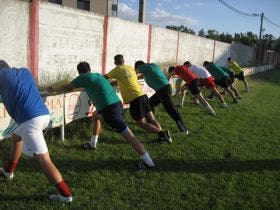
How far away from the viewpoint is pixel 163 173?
627 centimetres

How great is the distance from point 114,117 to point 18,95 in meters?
1.93

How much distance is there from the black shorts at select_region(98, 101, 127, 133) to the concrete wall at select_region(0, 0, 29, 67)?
306 cm

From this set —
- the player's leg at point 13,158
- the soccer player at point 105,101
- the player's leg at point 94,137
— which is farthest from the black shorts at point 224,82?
the player's leg at point 13,158

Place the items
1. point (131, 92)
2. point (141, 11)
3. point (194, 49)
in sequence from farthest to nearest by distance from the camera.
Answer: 1. point (194, 49)
2. point (141, 11)
3. point (131, 92)

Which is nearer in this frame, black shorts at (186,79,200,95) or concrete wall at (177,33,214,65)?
black shorts at (186,79,200,95)

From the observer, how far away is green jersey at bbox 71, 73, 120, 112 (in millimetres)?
6324

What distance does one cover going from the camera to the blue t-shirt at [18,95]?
4.78 m

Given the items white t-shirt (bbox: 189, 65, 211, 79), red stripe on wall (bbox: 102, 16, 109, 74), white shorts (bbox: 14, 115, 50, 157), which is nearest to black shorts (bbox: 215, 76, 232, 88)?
white t-shirt (bbox: 189, 65, 211, 79)

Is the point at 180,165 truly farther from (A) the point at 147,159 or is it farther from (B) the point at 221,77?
(B) the point at 221,77

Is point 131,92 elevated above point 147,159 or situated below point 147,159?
above

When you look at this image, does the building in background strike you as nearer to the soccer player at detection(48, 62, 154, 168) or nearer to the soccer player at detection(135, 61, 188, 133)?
the soccer player at detection(135, 61, 188, 133)

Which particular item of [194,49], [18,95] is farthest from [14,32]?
[194,49]

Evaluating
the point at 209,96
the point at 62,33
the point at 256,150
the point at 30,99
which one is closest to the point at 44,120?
the point at 30,99

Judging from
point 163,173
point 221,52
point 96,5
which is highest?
point 96,5
